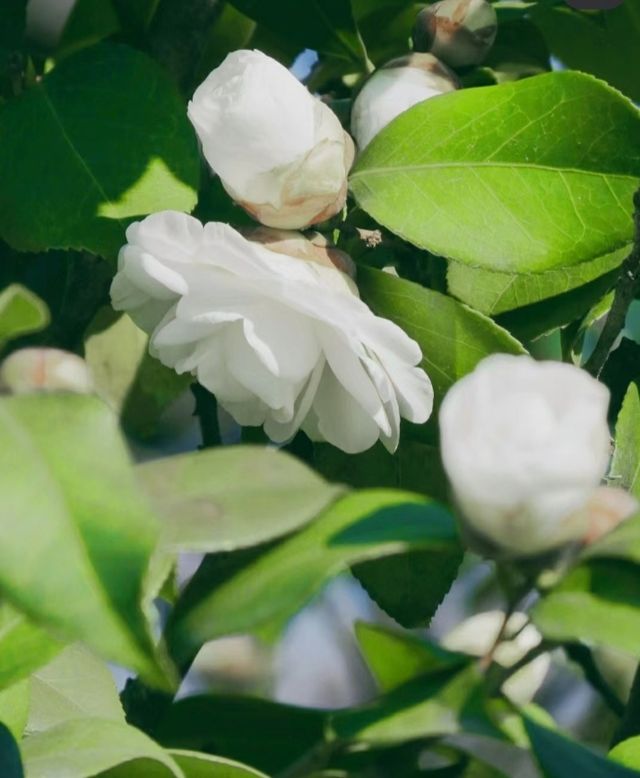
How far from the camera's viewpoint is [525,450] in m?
0.51

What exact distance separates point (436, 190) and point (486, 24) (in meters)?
0.15

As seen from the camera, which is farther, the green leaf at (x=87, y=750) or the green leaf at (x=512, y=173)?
the green leaf at (x=512, y=173)

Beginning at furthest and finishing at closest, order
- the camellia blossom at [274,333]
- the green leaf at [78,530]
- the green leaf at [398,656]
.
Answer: the camellia blossom at [274,333] → the green leaf at [398,656] → the green leaf at [78,530]

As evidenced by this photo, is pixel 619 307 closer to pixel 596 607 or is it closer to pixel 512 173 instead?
pixel 512 173

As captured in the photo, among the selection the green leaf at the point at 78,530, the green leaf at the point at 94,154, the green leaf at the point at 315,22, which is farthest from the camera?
the green leaf at the point at 315,22

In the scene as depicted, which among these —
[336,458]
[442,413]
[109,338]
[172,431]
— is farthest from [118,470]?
[172,431]

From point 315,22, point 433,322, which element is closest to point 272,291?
point 433,322

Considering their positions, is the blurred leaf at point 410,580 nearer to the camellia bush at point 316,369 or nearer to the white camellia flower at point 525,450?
the camellia bush at point 316,369

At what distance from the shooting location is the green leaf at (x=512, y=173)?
0.78 m

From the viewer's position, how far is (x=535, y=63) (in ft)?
3.37

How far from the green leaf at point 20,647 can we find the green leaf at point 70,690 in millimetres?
178

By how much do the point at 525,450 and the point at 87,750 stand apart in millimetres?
216

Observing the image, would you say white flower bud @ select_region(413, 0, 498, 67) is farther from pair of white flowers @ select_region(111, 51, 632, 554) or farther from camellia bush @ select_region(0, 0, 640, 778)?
pair of white flowers @ select_region(111, 51, 632, 554)

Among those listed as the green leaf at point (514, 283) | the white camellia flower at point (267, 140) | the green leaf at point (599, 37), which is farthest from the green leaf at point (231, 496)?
the green leaf at point (599, 37)
